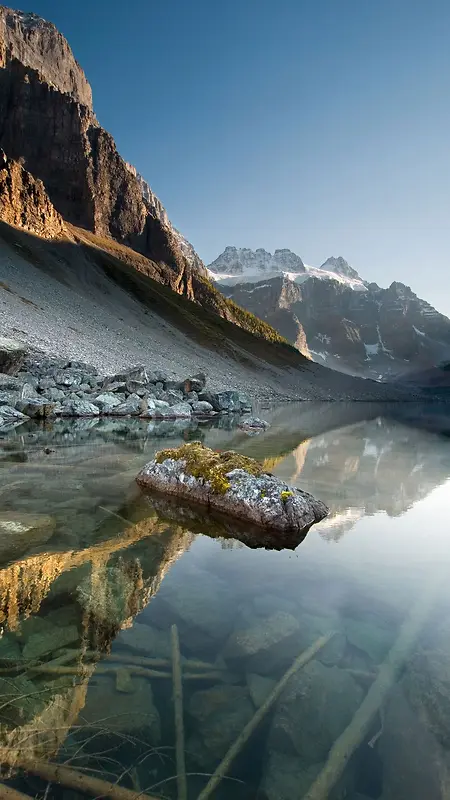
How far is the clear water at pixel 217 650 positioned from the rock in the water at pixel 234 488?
54cm

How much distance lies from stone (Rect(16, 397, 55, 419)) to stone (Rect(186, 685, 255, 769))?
83.1 feet

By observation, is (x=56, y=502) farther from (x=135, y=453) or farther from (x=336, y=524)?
(x=135, y=453)

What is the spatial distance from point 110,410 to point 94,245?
8630 cm

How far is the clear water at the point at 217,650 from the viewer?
2857 mm

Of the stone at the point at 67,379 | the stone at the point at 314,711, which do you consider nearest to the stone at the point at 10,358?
the stone at the point at 67,379

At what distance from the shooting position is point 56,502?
8.85 meters

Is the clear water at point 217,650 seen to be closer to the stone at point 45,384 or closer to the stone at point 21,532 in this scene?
the stone at point 21,532

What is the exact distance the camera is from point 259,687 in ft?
11.9

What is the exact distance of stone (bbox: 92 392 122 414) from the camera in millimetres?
29719

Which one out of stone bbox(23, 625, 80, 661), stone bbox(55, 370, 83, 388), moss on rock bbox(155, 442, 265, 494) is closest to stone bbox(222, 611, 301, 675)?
stone bbox(23, 625, 80, 661)

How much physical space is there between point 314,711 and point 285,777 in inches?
25.6

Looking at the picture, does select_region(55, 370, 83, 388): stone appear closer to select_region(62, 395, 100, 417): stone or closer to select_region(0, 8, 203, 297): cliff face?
select_region(62, 395, 100, 417): stone

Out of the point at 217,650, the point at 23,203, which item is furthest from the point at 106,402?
the point at 23,203

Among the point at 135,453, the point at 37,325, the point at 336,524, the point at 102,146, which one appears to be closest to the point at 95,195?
the point at 102,146
